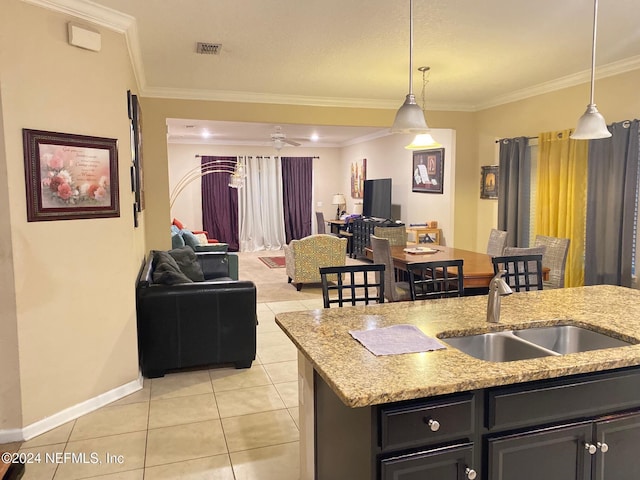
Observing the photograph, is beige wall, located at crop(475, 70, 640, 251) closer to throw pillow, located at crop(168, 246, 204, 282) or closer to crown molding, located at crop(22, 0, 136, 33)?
throw pillow, located at crop(168, 246, 204, 282)

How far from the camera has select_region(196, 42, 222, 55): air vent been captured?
3.90 m

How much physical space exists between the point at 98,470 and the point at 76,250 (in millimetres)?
1319

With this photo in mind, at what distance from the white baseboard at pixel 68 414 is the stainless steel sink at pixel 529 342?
243 centimetres

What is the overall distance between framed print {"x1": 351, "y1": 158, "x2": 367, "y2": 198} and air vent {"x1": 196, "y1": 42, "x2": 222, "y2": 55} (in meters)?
6.92

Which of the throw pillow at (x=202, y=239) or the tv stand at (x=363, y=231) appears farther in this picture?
the tv stand at (x=363, y=231)

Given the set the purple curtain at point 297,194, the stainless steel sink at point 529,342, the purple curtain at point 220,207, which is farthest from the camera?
the purple curtain at point 297,194

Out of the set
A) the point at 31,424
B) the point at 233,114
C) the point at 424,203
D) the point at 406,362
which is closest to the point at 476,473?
the point at 406,362

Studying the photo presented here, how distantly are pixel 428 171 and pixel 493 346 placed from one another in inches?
248

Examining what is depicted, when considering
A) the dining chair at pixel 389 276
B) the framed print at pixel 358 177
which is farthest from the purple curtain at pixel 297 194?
the dining chair at pixel 389 276

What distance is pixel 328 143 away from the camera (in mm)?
11977

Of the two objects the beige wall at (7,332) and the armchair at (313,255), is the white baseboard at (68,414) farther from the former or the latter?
the armchair at (313,255)

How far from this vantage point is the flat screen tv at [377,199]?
9406 millimetres

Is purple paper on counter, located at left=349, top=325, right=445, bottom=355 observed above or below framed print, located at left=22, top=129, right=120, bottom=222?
below

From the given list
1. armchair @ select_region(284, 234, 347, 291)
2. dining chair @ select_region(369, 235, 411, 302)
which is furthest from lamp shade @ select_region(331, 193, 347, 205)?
dining chair @ select_region(369, 235, 411, 302)
